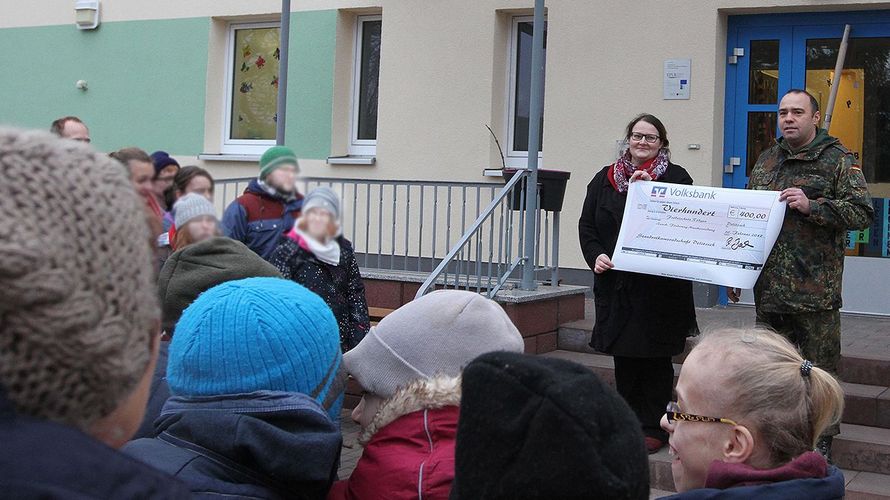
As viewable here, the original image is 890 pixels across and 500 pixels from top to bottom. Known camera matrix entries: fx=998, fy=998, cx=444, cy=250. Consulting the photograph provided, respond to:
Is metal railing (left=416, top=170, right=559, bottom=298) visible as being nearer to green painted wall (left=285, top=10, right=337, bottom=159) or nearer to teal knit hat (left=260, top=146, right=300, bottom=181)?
green painted wall (left=285, top=10, right=337, bottom=159)

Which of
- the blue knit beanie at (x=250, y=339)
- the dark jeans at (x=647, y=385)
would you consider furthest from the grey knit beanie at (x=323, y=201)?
the dark jeans at (x=647, y=385)

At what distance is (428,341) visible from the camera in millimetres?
2043

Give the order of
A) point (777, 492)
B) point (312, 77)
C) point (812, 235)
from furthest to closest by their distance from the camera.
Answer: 1. point (312, 77)
2. point (812, 235)
3. point (777, 492)

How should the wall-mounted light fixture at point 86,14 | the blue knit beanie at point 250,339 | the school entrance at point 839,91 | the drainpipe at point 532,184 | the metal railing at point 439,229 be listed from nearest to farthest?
1. the metal railing at point 439,229
2. the blue knit beanie at point 250,339
3. the drainpipe at point 532,184
4. the school entrance at point 839,91
5. the wall-mounted light fixture at point 86,14

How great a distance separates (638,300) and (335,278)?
3.85 metres

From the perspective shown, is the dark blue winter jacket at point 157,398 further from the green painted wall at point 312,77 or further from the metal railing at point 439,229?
the green painted wall at point 312,77

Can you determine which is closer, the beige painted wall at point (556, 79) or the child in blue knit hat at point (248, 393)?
the child in blue knit hat at point (248, 393)

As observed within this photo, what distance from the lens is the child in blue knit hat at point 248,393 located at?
1.68 m

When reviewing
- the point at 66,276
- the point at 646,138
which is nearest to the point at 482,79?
the point at 646,138

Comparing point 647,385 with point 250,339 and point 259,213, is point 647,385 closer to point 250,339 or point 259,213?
point 250,339

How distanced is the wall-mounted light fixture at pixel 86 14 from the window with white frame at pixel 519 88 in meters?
4.76

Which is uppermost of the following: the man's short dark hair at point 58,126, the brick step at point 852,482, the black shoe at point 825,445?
the man's short dark hair at point 58,126

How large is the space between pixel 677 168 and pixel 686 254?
546 millimetres

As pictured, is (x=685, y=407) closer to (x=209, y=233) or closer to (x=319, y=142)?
(x=209, y=233)
